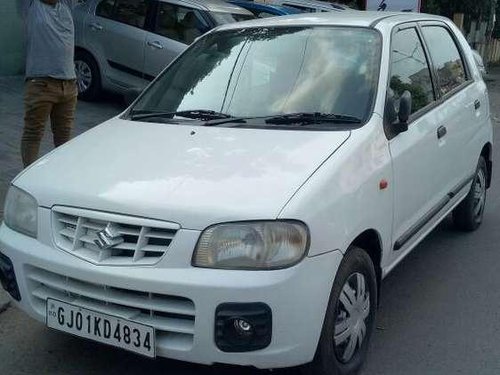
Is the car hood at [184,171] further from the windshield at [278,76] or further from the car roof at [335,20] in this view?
the car roof at [335,20]

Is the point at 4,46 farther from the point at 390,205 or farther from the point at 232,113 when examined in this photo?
the point at 390,205

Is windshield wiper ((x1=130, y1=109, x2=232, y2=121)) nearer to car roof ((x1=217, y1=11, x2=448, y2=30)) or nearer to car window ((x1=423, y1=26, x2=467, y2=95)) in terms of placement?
car roof ((x1=217, y1=11, x2=448, y2=30))

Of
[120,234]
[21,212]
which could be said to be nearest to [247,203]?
[120,234]

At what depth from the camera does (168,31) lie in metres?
9.91

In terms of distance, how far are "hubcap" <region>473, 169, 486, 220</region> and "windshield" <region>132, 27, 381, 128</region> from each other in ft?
6.92

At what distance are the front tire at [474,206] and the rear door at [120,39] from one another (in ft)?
17.3

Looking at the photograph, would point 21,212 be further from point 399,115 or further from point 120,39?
point 120,39

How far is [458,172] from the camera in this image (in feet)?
16.9

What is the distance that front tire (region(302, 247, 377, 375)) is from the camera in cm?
328

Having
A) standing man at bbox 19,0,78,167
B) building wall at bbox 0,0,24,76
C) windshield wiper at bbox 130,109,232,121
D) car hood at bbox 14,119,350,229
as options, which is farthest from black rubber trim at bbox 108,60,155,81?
car hood at bbox 14,119,350,229

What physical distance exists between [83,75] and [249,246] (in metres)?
7.97

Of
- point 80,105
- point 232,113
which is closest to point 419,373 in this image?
point 232,113

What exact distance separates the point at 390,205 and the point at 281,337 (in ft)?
3.64

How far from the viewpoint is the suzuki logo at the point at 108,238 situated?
3131 mm
